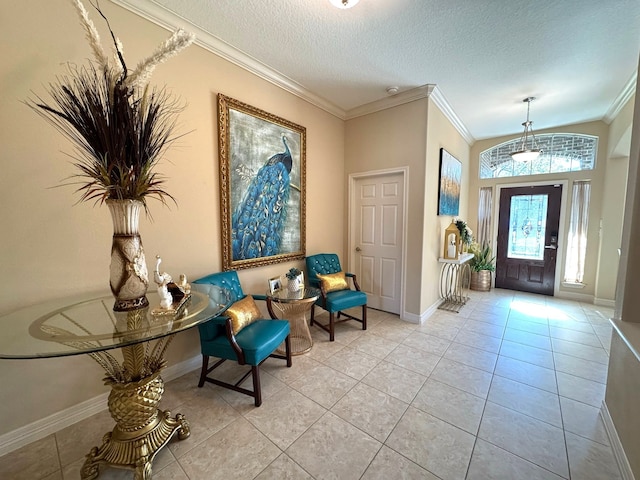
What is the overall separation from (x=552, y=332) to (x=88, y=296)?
15.9 feet

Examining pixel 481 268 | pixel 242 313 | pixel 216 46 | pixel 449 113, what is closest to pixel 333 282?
pixel 242 313

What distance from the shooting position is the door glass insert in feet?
15.3

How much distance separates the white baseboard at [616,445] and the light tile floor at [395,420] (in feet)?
0.12

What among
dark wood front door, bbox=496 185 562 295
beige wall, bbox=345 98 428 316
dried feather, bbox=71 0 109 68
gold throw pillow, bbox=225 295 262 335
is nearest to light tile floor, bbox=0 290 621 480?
gold throw pillow, bbox=225 295 262 335

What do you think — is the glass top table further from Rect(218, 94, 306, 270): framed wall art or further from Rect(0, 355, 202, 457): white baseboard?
Rect(218, 94, 306, 270): framed wall art

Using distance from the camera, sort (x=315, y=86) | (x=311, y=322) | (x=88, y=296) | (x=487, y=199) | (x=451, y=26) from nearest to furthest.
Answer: (x=88, y=296) < (x=451, y=26) < (x=315, y=86) < (x=311, y=322) < (x=487, y=199)

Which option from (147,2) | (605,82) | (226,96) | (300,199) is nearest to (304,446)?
(300,199)

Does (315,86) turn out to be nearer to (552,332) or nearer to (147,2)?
(147,2)

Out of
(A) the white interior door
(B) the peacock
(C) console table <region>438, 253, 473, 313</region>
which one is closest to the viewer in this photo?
(B) the peacock

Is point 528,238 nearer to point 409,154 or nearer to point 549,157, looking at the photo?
point 549,157

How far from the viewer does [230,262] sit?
257cm

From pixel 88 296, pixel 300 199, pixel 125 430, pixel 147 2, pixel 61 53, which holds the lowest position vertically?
pixel 125 430

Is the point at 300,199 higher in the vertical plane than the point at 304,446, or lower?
higher

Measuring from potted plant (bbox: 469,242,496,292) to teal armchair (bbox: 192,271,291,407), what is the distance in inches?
175
